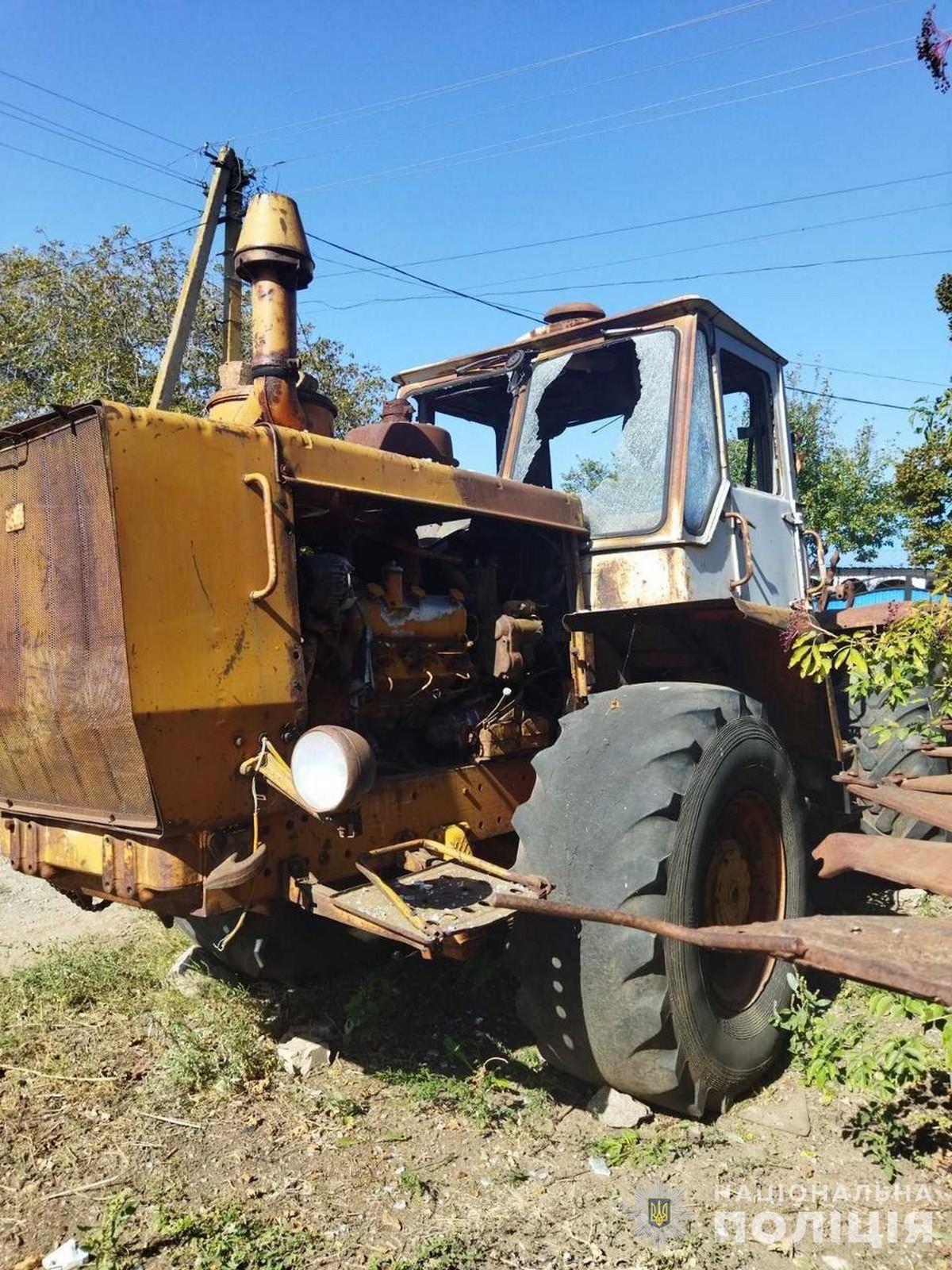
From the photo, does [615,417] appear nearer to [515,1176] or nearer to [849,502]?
[515,1176]

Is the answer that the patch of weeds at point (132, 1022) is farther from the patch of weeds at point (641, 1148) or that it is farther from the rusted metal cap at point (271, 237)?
the rusted metal cap at point (271, 237)

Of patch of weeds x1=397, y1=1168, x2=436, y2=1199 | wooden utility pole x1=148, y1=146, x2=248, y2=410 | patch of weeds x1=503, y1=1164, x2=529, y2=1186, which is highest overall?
wooden utility pole x1=148, y1=146, x2=248, y2=410

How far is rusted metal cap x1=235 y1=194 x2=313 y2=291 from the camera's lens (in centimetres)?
372

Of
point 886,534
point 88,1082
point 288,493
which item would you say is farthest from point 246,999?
point 886,534

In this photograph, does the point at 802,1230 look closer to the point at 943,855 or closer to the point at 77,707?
the point at 943,855

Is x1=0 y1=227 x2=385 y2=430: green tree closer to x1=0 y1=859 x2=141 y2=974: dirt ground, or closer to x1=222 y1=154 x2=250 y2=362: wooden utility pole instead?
x1=222 y1=154 x2=250 y2=362: wooden utility pole

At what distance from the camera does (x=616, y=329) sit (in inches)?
172

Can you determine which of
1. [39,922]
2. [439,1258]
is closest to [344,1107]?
[439,1258]

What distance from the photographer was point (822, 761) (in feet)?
14.3

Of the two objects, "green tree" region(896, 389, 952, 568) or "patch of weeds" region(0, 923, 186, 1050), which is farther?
"green tree" region(896, 389, 952, 568)

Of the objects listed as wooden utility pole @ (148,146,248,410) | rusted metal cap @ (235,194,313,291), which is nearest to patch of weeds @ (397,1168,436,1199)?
rusted metal cap @ (235,194,313,291)

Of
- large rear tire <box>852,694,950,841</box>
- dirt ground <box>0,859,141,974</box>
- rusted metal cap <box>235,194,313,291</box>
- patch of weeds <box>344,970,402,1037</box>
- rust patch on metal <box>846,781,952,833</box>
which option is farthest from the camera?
large rear tire <box>852,694,950,841</box>

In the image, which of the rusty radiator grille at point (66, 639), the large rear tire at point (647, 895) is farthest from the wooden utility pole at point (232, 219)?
the large rear tire at point (647, 895)

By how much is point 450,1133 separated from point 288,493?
6.72 feet
